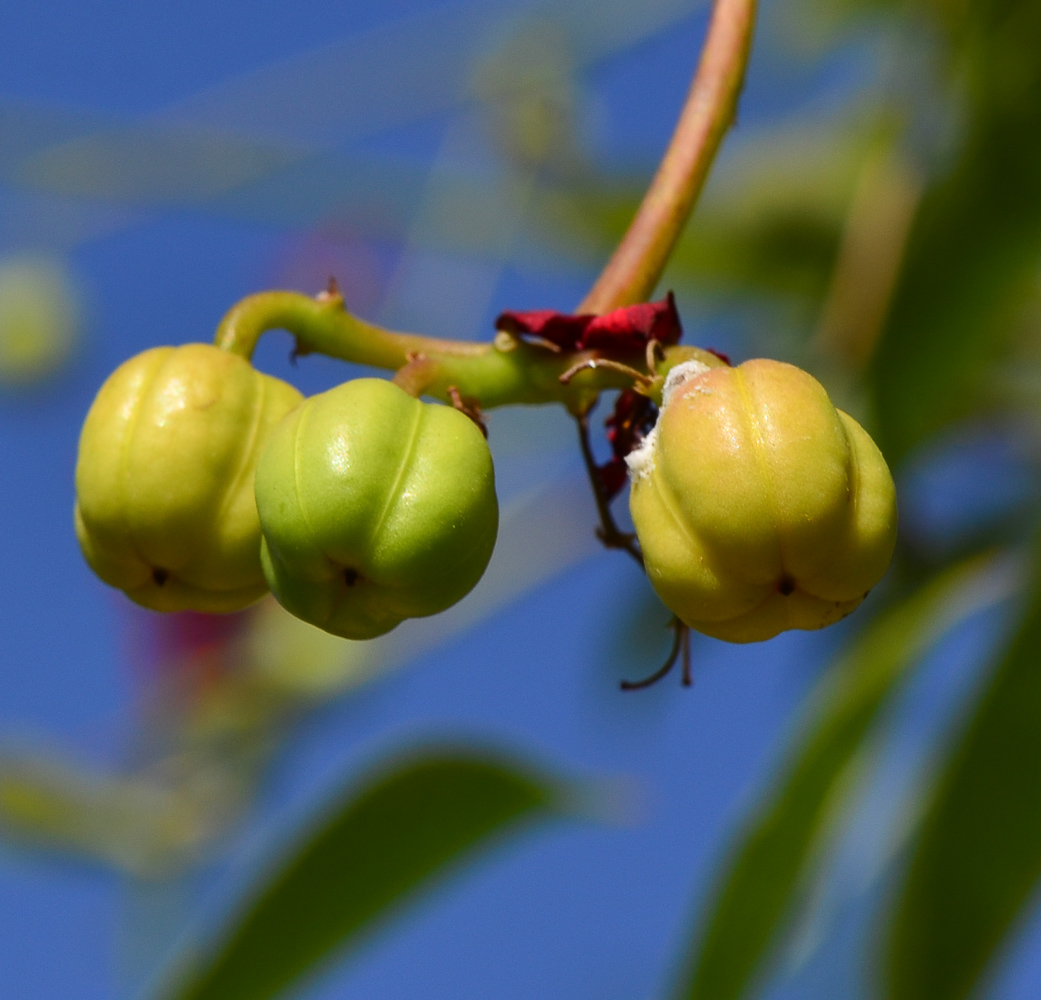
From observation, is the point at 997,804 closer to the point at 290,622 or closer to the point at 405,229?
the point at 290,622

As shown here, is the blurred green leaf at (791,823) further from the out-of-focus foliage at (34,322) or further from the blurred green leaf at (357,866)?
the out-of-focus foliage at (34,322)

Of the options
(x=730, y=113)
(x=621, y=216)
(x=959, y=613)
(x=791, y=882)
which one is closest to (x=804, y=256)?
(x=621, y=216)

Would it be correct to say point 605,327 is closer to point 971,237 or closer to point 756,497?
point 756,497

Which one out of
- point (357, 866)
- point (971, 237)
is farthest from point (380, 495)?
point (971, 237)

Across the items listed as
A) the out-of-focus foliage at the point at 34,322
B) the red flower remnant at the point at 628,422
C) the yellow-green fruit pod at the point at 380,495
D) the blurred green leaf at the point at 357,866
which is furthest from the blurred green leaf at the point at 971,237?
the out-of-focus foliage at the point at 34,322

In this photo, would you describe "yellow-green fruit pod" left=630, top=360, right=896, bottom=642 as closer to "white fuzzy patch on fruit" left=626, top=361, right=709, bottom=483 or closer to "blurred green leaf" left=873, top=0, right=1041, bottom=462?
"white fuzzy patch on fruit" left=626, top=361, right=709, bottom=483

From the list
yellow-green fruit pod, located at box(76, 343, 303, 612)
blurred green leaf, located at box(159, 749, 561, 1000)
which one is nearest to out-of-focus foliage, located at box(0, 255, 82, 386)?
blurred green leaf, located at box(159, 749, 561, 1000)
